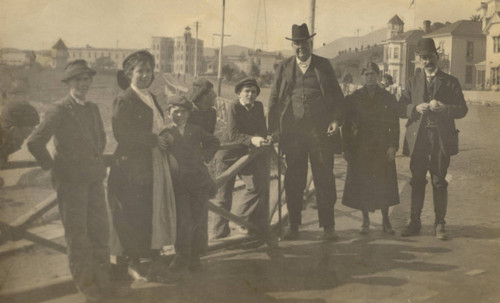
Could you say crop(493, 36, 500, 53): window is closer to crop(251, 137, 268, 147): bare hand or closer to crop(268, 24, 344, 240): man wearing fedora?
crop(268, 24, 344, 240): man wearing fedora

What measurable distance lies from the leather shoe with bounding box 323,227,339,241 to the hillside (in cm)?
161

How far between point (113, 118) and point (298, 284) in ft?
5.71

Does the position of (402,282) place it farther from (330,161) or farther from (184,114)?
(184,114)

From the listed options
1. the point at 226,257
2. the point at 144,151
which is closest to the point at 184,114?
the point at 144,151

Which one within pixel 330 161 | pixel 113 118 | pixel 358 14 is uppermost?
pixel 358 14

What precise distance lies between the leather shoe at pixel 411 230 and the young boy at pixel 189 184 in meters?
2.02

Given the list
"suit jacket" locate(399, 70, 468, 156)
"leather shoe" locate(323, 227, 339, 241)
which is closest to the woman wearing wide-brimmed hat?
"leather shoe" locate(323, 227, 339, 241)

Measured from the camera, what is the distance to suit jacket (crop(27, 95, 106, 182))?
330cm

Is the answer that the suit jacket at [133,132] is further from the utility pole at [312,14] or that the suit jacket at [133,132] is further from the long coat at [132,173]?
the utility pole at [312,14]

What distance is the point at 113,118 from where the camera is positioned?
3.67 meters

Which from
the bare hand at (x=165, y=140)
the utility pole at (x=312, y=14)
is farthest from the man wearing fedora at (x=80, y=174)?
the utility pole at (x=312, y=14)

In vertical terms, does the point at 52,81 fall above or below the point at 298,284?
above

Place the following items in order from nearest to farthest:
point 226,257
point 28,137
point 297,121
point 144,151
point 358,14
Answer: point 28,137 < point 144,151 < point 226,257 < point 297,121 < point 358,14

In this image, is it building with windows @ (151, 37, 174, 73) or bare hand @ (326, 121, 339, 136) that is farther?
bare hand @ (326, 121, 339, 136)
